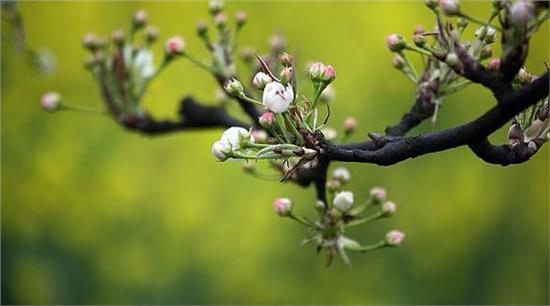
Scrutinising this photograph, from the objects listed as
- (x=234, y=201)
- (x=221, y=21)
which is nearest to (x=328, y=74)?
(x=221, y=21)

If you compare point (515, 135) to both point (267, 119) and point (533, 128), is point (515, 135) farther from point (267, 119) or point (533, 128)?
point (267, 119)

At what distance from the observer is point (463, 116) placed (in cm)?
313

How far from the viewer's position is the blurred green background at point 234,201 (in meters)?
3.00

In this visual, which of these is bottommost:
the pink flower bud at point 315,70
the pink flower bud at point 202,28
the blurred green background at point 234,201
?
the pink flower bud at point 315,70

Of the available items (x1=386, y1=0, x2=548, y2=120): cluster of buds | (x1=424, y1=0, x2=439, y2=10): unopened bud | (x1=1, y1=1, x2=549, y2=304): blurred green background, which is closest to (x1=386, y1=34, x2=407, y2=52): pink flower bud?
(x1=386, y1=0, x2=548, y2=120): cluster of buds

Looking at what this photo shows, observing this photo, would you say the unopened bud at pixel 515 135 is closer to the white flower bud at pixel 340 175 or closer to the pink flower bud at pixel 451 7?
the pink flower bud at pixel 451 7

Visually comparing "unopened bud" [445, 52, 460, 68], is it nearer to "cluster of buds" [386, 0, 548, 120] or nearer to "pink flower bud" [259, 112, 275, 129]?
"cluster of buds" [386, 0, 548, 120]

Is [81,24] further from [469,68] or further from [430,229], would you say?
[469,68]

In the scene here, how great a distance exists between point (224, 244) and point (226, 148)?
2143 mm

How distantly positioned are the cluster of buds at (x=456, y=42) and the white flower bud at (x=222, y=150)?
22cm

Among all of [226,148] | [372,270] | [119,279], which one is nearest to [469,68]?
[226,148]

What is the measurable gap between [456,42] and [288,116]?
0.60 ft

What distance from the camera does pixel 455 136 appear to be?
32.8 inches

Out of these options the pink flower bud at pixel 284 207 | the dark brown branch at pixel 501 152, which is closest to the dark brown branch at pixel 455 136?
the dark brown branch at pixel 501 152
